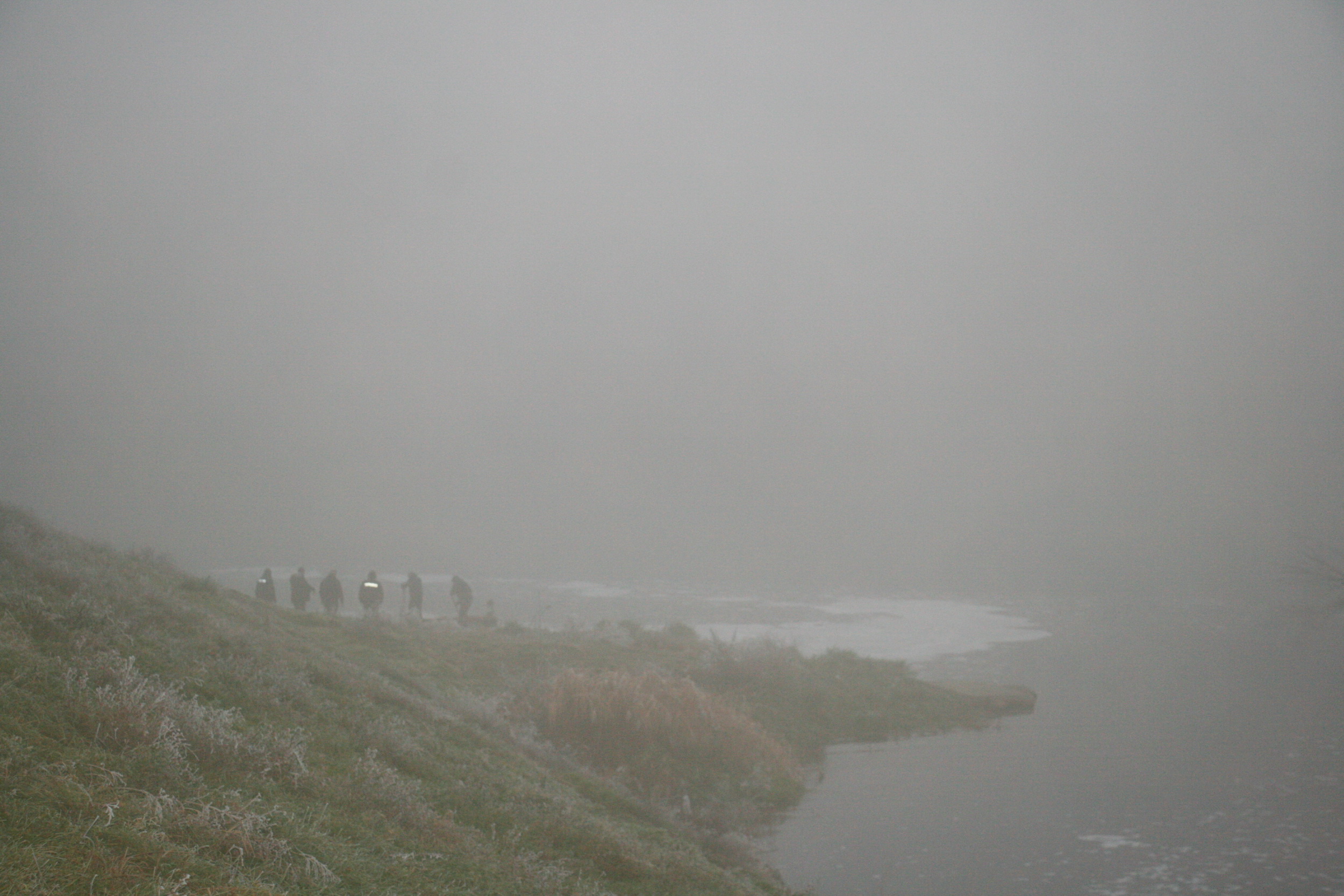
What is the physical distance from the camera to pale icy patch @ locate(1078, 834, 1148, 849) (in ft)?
42.3

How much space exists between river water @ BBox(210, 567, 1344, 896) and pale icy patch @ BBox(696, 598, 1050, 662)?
0.45m

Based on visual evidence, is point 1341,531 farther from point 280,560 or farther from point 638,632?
point 280,560

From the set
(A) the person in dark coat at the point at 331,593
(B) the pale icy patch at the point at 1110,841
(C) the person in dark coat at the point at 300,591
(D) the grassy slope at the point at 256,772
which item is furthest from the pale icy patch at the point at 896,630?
(D) the grassy slope at the point at 256,772

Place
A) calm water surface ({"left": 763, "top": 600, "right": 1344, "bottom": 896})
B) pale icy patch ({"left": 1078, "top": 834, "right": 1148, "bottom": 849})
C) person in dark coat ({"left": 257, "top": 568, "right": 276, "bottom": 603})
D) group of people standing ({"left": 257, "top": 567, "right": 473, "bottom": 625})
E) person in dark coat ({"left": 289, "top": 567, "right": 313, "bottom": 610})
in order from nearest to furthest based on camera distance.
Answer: calm water surface ({"left": 763, "top": 600, "right": 1344, "bottom": 896}), pale icy patch ({"left": 1078, "top": 834, "right": 1148, "bottom": 849}), person in dark coat ({"left": 257, "top": 568, "right": 276, "bottom": 603}), group of people standing ({"left": 257, "top": 567, "right": 473, "bottom": 625}), person in dark coat ({"left": 289, "top": 567, "right": 313, "bottom": 610})

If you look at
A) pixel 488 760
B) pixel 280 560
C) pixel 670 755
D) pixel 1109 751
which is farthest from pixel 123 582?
pixel 280 560

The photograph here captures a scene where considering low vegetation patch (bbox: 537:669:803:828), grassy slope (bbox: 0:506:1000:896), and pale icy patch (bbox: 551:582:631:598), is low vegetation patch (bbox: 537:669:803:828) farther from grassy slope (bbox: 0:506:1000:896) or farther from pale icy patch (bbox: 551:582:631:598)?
pale icy patch (bbox: 551:582:631:598)

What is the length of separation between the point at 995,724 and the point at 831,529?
9808 cm

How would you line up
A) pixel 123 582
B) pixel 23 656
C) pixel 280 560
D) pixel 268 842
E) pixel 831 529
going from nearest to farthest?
pixel 268 842 → pixel 23 656 → pixel 123 582 → pixel 280 560 → pixel 831 529

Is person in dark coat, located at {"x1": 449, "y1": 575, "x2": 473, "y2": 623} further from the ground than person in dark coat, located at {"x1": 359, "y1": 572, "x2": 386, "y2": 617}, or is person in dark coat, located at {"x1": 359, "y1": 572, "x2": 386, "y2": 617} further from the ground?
person in dark coat, located at {"x1": 359, "y1": 572, "x2": 386, "y2": 617}

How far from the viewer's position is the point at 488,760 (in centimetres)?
1036

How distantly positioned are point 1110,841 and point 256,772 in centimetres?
1337

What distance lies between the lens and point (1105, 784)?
1636cm

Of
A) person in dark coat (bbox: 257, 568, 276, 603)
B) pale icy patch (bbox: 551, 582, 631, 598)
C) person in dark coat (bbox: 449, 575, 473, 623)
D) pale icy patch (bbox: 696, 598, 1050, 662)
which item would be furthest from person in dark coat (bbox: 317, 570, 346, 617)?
pale icy patch (bbox: 551, 582, 631, 598)

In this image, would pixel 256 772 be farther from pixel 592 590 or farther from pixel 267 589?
pixel 592 590
